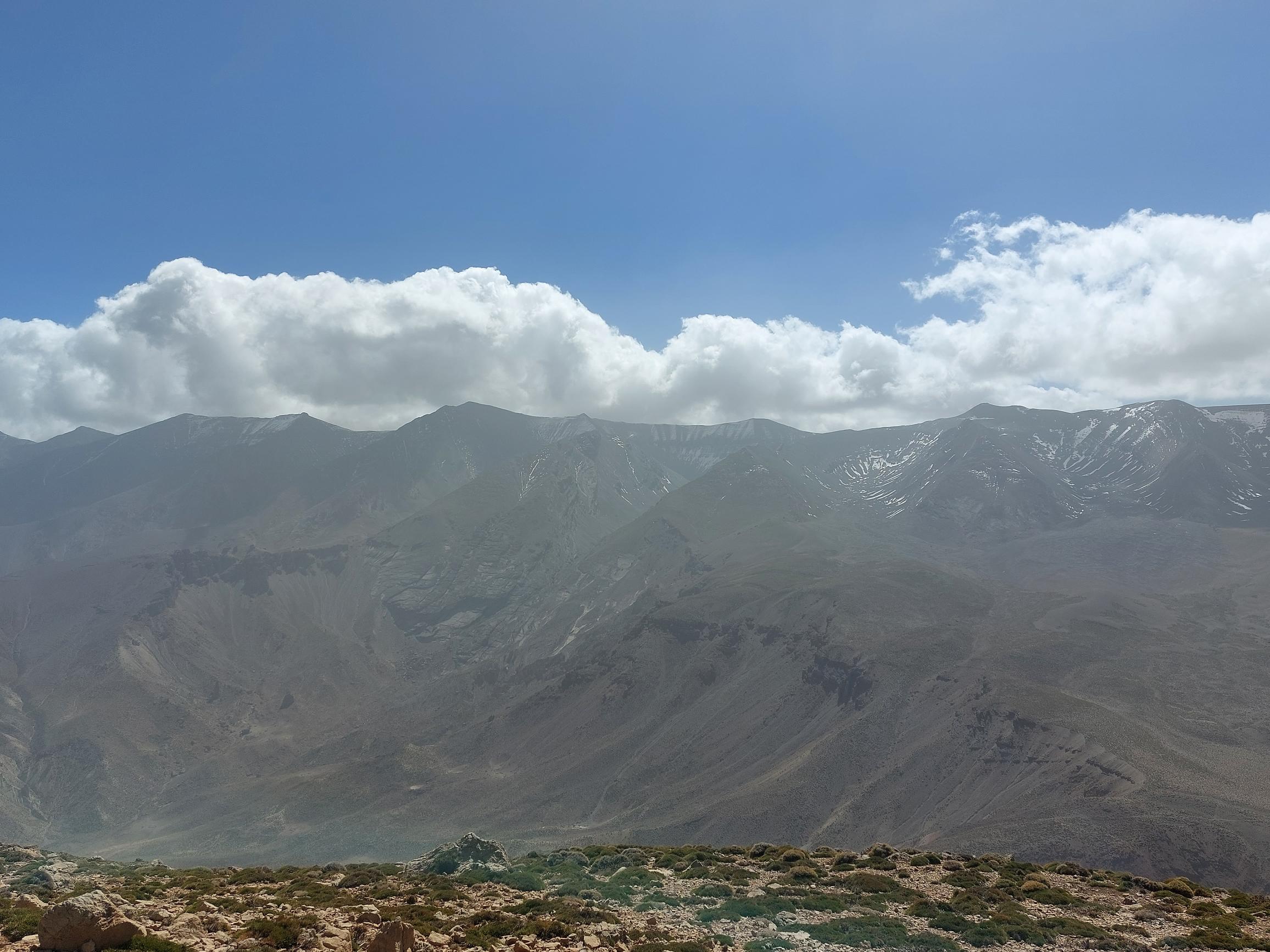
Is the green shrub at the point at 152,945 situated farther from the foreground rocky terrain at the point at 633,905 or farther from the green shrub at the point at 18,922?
the green shrub at the point at 18,922

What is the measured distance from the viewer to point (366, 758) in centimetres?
17125

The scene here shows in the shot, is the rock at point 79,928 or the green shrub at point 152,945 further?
Result: the green shrub at point 152,945

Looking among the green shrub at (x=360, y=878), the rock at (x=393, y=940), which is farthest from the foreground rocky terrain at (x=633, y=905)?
the green shrub at (x=360, y=878)

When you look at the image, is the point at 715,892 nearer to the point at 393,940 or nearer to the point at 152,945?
the point at 393,940

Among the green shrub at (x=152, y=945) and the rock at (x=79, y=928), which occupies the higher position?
the rock at (x=79, y=928)

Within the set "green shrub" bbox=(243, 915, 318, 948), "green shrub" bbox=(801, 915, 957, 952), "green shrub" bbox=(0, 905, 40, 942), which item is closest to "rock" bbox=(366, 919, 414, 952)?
"green shrub" bbox=(243, 915, 318, 948)

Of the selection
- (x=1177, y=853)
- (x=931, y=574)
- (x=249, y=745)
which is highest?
(x=931, y=574)

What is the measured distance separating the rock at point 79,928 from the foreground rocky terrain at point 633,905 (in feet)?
0.11

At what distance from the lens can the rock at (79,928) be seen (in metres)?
16.7

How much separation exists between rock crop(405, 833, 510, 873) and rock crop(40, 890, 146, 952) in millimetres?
20479

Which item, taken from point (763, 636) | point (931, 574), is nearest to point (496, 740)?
point (763, 636)

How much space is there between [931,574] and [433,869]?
18097 cm

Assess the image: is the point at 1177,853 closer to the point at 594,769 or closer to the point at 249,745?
the point at 594,769

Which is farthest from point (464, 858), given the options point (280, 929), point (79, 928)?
point (79, 928)
